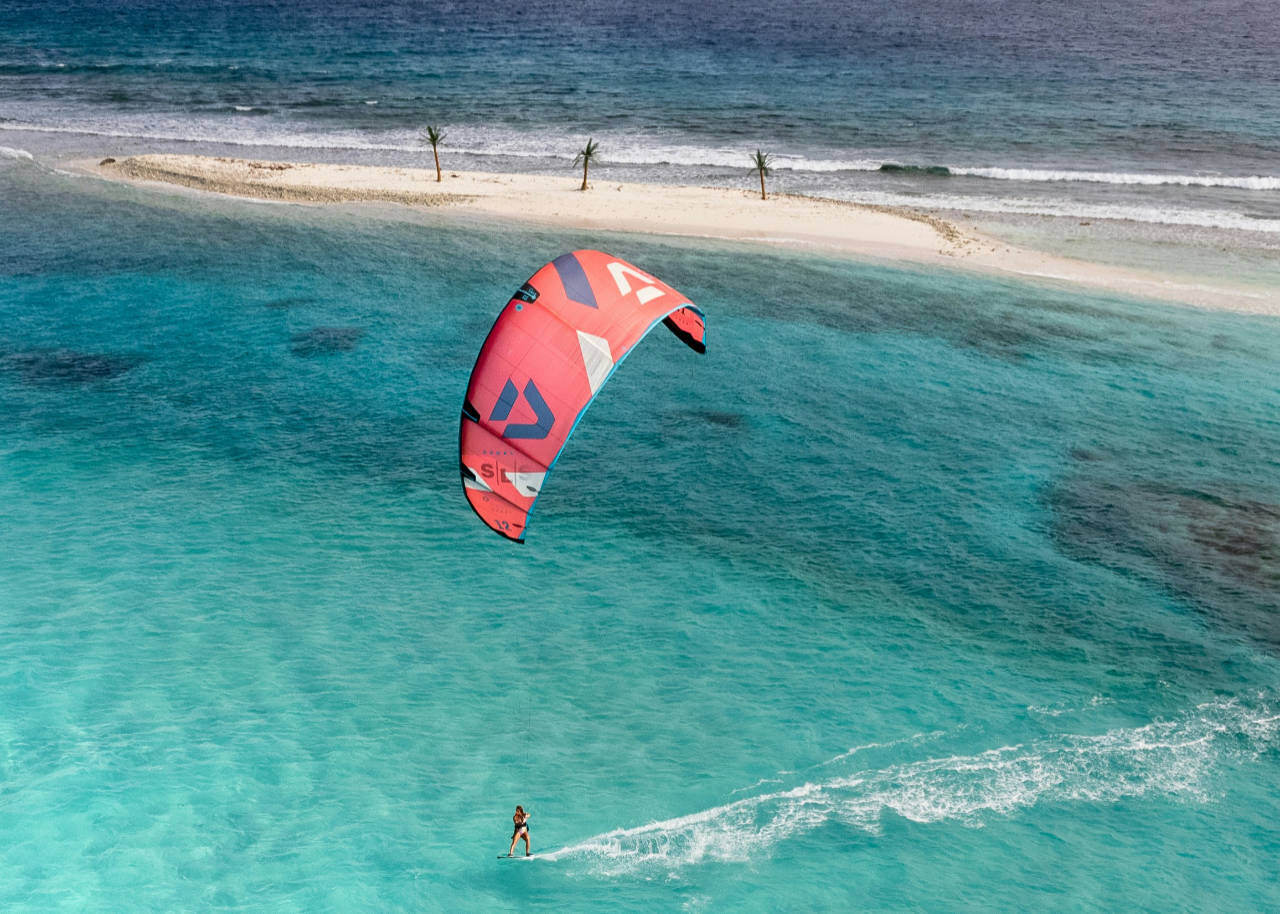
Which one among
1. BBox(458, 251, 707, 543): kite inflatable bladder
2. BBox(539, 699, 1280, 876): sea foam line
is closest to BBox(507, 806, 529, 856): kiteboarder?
BBox(539, 699, 1280, 876): sea foam line

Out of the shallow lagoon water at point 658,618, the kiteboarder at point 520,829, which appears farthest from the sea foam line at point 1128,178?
the kiteboarder at point 520,829

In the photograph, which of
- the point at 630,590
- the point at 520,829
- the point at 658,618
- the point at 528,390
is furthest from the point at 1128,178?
the point at 520,829

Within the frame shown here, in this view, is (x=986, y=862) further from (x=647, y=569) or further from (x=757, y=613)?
(x=647, y=569)

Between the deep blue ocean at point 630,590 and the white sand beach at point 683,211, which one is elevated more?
the white sand beach at point 683,211

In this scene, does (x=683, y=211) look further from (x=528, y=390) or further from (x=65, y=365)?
(x=528, y=390)

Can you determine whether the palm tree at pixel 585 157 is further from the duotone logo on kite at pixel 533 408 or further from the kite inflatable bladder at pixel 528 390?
the duotone logo on kite at pixel 533 408

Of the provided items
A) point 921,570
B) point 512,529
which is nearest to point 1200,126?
point 921,570

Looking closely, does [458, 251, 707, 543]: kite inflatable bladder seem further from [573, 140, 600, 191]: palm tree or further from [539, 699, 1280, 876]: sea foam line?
[573, 140, 600, 191]: palm tree

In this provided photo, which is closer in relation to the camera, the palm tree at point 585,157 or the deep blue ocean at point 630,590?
the deep blue ocean at point 630,590
